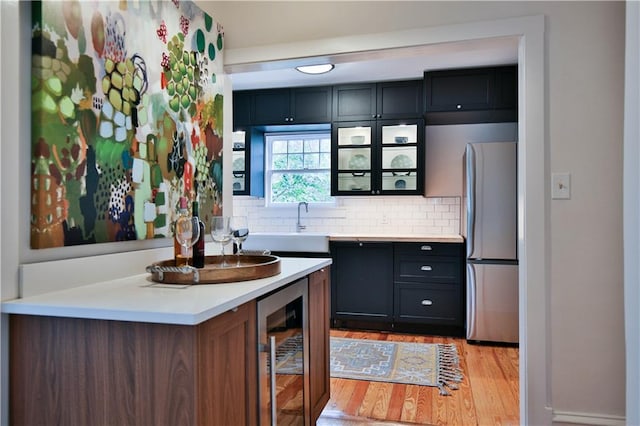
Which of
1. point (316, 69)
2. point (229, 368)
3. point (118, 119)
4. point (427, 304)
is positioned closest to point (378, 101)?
point (316, 69)

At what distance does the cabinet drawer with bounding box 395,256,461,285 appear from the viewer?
4.06 metres

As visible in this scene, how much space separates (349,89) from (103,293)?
11.8 feet

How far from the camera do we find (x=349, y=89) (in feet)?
14.8

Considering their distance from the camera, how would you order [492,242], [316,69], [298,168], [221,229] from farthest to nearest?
[298,168] < [316,69] < [492,242] < [221,229]

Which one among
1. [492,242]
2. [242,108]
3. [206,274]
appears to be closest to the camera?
Result: [206,274]

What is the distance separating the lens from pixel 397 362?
3357 millimetres

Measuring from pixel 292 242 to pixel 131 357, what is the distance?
127 inches

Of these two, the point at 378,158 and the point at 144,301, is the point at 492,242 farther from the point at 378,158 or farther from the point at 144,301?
the point at 144,301

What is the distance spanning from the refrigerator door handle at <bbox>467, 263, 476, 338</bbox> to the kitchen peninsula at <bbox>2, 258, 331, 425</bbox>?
2.89 m

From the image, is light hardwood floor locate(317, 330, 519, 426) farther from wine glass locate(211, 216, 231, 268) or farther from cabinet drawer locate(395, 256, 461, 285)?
wine glass locate(211, 216, 231, 268)

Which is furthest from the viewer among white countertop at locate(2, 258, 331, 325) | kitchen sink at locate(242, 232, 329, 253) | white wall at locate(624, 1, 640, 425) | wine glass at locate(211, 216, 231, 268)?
kitchen sink at locate(242, 232, 329, 253)

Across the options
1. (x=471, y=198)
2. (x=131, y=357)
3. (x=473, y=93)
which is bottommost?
(x=131, y=357)

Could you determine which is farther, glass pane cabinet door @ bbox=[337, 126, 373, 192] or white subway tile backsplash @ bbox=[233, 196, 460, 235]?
white subway tile backsplash @ bbox=[233, 196, 460, 235]

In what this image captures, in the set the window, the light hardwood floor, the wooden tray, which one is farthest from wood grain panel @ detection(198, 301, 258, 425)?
the window
